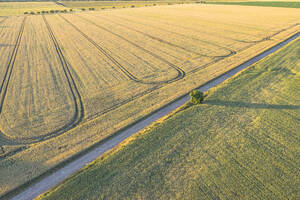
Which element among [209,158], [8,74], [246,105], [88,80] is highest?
[8,74]

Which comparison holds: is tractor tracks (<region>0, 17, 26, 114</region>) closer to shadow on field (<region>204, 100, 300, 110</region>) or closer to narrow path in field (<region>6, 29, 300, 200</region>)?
narrow path in field (<region>6, 29, 300, 200</region>)

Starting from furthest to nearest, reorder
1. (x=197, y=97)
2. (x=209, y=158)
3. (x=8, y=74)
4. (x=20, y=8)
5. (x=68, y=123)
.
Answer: (x=20, y=8) → (x=8, y=74) → (x=197, y=97) → (x=68, y=123) → (x=209, y=158)

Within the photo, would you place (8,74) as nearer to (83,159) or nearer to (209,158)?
(83,159)

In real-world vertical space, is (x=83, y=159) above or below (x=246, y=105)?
below

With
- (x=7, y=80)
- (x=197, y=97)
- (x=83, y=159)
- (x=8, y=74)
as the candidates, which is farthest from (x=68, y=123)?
(x=8, y=74)

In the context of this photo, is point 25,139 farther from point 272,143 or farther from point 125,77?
point 272,143

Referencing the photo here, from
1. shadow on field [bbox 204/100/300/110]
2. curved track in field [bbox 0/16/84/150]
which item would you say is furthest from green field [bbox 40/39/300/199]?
curved track in field [bbox 0/16/84/150]
